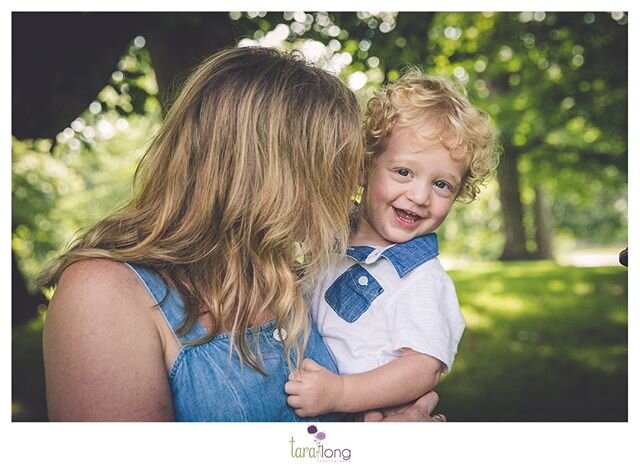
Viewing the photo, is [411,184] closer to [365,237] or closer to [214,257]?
[365,237]

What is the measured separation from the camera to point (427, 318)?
1.41 meters

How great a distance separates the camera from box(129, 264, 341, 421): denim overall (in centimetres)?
114

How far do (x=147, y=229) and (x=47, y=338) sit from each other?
0.26 m

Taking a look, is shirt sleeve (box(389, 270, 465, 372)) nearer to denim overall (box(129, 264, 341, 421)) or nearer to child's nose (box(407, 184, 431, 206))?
child's nose (box(407, 184, 431, 206))

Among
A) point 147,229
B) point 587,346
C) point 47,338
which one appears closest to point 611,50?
point 587,346

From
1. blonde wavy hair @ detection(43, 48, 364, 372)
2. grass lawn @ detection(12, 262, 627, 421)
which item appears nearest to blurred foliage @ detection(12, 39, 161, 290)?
blonde wavy hair @ detection(43, 48, 364, 372)

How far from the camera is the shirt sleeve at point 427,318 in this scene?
1397 mm

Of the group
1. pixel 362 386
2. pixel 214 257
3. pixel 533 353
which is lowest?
pixel 533 353

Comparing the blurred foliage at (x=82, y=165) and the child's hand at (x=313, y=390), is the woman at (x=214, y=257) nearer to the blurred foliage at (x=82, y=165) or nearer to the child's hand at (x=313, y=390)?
the child's hand at (x=313, y=390)

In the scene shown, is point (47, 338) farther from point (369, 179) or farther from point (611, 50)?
point (611, 50)

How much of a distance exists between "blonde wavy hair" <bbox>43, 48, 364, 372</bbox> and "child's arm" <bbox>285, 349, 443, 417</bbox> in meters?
0.06

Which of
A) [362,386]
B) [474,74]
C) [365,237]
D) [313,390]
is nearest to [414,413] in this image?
[362,386]

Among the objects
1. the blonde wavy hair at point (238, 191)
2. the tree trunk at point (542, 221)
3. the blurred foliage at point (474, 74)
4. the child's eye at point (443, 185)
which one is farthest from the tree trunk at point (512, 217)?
the blonde wavy hair at point (238, 191)
